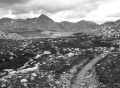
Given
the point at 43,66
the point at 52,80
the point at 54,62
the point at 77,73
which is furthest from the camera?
the point at 54,62

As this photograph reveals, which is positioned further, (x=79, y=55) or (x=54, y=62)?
(x=79, y=55)

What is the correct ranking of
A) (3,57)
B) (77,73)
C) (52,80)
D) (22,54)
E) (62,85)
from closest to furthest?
(62,85) → (52,80) → (77,73) → (3,57) → (22,54)

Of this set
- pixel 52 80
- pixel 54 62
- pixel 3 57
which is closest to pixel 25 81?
pixel 52 80

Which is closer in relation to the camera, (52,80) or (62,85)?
(62,85)

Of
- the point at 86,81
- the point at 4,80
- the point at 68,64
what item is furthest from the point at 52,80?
the point at 68,64

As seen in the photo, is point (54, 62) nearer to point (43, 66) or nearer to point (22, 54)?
point (43, 66)

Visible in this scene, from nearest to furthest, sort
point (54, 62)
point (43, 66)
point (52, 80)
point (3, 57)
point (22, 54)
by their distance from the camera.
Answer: point (52, 80)
point (43, 66)
point (54, 62)
point (3, 57)
point (22, 54)

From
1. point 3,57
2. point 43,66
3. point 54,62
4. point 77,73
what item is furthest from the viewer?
point 3,57

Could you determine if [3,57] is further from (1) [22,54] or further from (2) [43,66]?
(2) [43,66]
